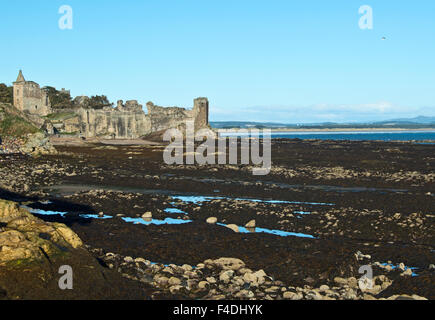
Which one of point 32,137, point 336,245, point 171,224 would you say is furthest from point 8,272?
point 32,137

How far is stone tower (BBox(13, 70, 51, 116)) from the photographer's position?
5972 cm

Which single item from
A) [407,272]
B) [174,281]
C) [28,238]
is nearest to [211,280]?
[174,281]

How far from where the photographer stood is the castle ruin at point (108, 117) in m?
60.2

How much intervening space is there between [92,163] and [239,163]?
1047 cm

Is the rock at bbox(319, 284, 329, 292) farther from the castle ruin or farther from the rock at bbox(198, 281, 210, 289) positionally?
the castle ruin

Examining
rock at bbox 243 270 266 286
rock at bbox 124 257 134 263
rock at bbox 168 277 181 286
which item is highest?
rock at bbox 124 257 134 263

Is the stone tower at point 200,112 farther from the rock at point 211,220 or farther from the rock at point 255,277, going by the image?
the rock at point 255,277

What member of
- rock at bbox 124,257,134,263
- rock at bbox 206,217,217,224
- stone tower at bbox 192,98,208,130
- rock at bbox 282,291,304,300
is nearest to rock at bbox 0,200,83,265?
rock at bbox 124,257,134,263

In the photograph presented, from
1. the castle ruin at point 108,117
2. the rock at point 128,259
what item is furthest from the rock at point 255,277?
the castle ruin at point 108,117

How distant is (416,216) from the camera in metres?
15.8

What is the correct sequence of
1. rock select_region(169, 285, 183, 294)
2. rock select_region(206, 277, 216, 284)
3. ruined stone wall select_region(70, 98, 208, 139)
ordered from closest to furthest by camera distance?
rock select_region(169, 285, 183, 294), rock select_region(206, 277, 216, 284), ruined stone wall select_region(70, 98, 208, 139)

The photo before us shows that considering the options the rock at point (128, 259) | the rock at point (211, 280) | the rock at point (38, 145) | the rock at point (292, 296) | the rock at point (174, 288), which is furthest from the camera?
the rock at point (38, 145)
